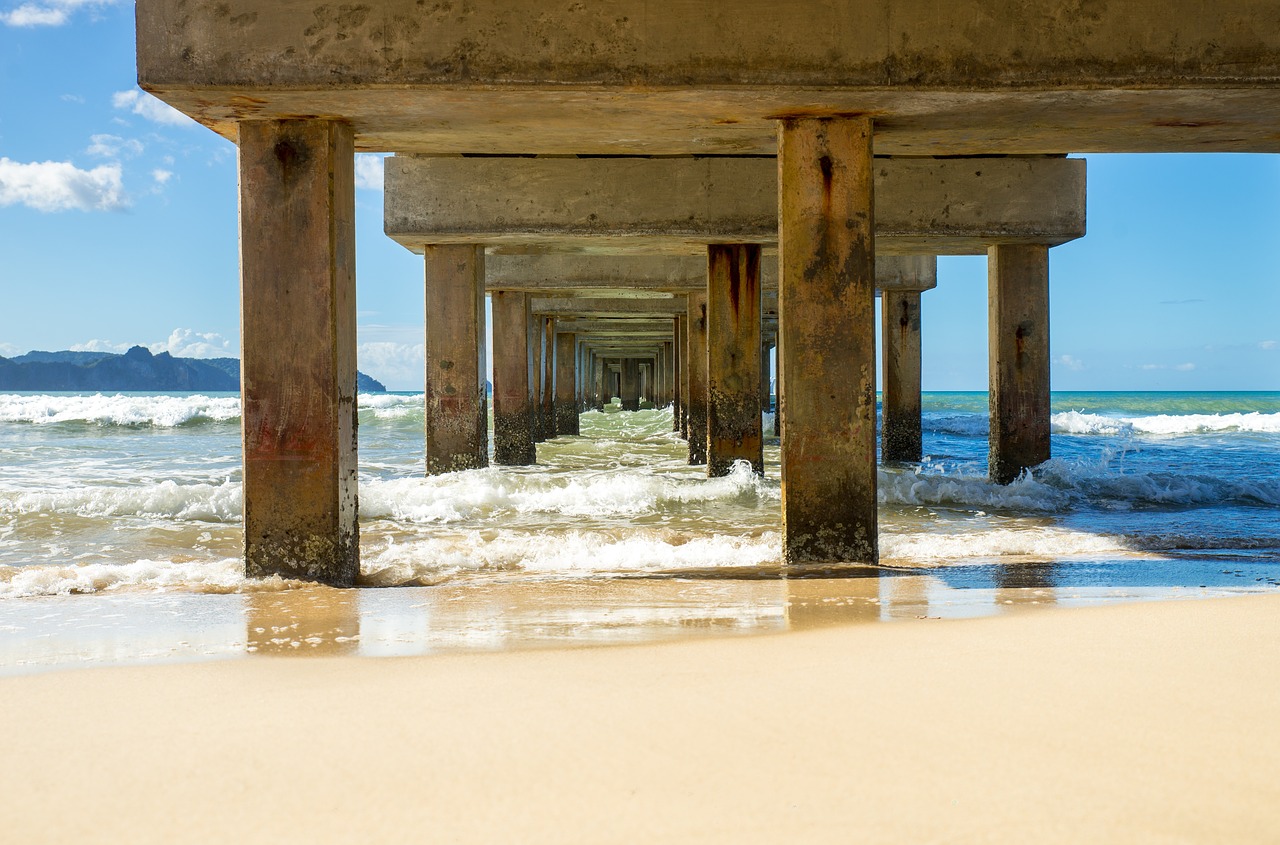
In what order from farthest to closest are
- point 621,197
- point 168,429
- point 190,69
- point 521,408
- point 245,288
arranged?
point 168,429 < point 521,408 < point 621,197 < point 245,288 < point 190,69

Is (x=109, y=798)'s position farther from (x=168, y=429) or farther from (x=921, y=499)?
(x=168, y=429)

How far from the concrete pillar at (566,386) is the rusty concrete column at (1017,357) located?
14.4m

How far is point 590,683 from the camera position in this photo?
110 inches

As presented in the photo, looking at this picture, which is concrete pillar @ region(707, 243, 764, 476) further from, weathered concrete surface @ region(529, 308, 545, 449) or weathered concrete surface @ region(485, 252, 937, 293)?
weathered concrete surface @ region(529, 308, 545, 449)

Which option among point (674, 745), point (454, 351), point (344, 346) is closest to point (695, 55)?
point (344, 346)

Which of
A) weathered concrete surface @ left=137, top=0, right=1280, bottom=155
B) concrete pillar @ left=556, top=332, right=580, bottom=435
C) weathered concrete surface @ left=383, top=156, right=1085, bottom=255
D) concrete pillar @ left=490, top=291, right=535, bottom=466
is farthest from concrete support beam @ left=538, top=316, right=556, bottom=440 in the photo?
weathered concrete surface @ left=137, top=0, right=1280, bottom=155

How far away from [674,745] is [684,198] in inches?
293

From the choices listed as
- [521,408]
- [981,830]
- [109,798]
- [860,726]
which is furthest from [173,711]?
[521,408]

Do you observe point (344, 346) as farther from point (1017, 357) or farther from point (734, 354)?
point (1017, 357)

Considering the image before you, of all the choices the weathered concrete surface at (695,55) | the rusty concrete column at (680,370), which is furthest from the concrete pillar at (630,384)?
the weathered concrete surface at (695,55)

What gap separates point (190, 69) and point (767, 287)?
12.9 meters

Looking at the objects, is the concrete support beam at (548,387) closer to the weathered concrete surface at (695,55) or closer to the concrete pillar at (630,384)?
the weathered concrete surface at (695,55)

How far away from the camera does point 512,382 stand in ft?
49.0

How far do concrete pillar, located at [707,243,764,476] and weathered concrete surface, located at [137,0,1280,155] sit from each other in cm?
586
